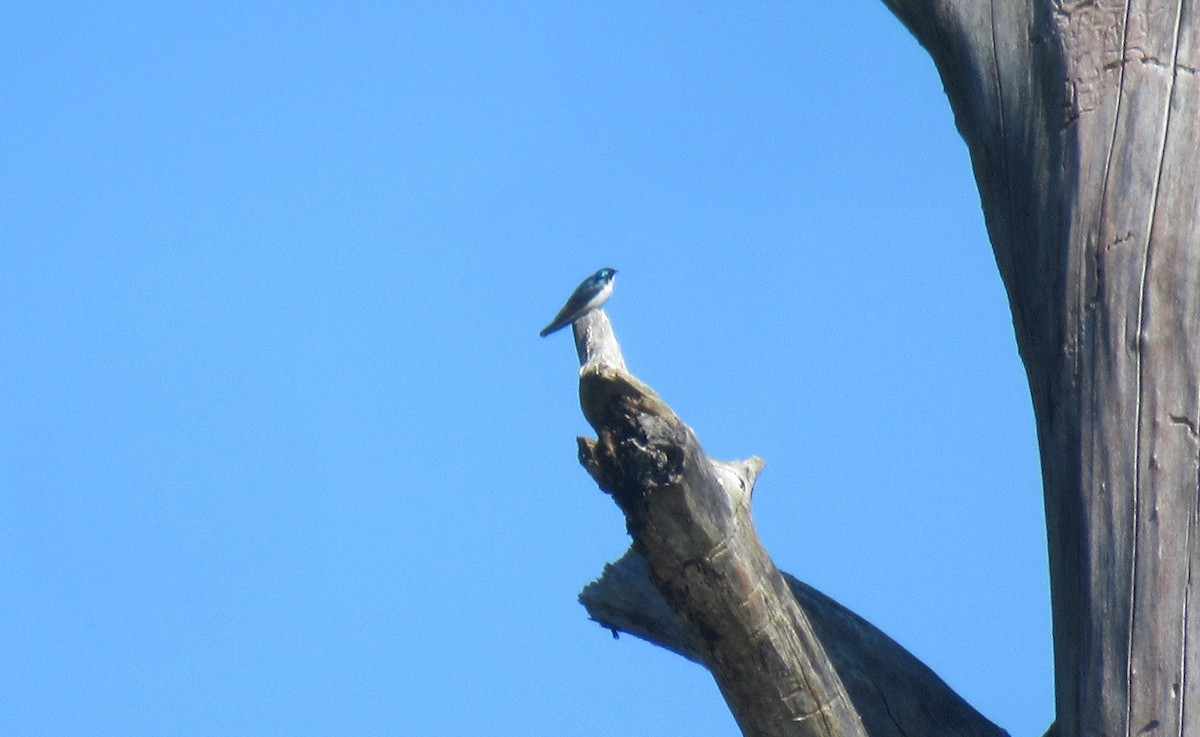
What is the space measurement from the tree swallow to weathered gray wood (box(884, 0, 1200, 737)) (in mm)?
1590

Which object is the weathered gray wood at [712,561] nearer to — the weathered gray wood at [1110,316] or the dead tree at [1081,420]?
the dead tree at [1081,420]

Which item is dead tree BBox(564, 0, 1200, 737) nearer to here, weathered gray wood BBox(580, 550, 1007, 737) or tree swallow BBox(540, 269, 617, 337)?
weathered gray wood BBox(580, 550, 1007, 737)

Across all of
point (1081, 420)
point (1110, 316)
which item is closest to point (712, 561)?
point (1081, 420)

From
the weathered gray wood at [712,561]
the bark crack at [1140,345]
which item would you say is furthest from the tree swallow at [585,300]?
the bark crack at [1140,345]

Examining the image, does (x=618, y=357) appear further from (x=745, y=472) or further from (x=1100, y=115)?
(x=1100, y=115)

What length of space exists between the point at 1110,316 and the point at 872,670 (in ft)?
4.31

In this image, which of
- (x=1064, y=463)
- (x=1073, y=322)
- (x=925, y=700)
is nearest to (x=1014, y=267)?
(x=1073, y=322)

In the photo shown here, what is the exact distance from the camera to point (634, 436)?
2.86 m

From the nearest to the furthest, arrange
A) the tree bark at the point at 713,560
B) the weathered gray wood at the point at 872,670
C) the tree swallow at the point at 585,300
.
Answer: the tree bark at the point at 713,560
the weathered gray wood at the point at 872,670
the tree swallow at the point at 585,300

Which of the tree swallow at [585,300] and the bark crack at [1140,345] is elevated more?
the tree swallow at [585,300]

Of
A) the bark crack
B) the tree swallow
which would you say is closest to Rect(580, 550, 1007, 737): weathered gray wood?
the bark crack

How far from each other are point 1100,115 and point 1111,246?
375mm

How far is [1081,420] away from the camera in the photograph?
10.4ft

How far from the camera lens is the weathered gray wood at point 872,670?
12.2 feet
